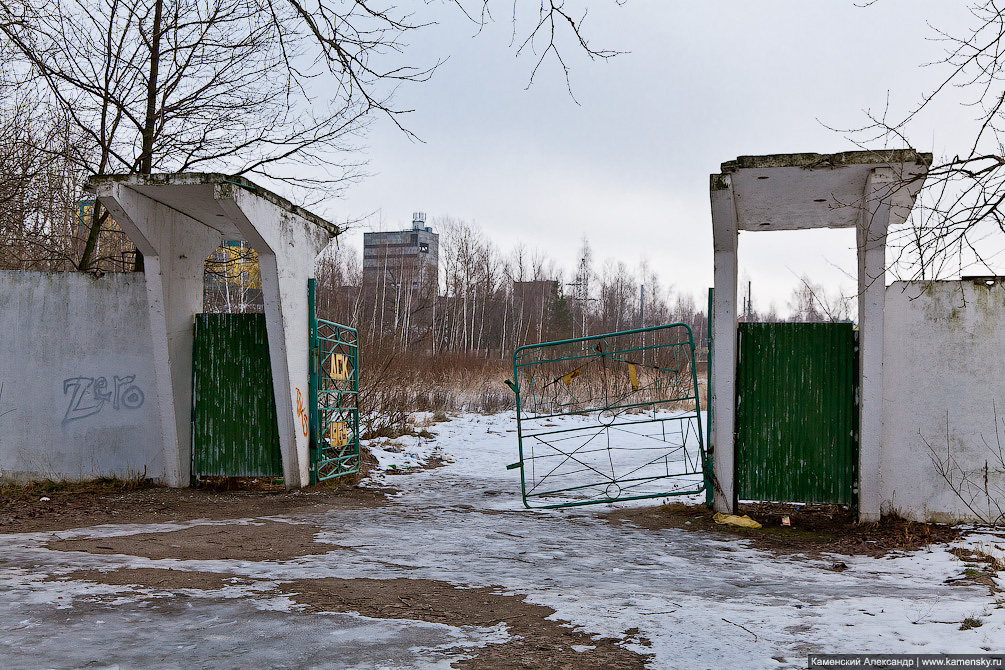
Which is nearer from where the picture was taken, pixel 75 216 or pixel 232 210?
pixel 232 210

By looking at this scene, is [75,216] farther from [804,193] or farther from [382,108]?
[804,193]

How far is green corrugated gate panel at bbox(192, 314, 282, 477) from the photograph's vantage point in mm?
9453

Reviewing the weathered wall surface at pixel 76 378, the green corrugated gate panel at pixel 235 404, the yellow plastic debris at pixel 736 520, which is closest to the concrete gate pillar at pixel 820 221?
the yellow plastic debris at pixel 736 520

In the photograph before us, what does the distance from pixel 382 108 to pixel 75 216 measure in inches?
456

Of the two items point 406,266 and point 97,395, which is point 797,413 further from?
point 406,266

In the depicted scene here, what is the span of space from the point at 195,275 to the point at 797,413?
707cm

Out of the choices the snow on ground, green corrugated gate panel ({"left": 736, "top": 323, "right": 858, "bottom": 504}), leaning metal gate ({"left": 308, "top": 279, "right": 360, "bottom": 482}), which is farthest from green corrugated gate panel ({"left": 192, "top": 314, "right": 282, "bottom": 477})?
green corrugated gate panel ({"left": 736, "top": 323, "right": 858, "bottom": 504})

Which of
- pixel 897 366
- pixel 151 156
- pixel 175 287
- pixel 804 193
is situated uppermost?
pixel 151 156

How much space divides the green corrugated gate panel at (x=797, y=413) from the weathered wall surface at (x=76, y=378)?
6711 mm

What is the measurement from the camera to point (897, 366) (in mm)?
7457

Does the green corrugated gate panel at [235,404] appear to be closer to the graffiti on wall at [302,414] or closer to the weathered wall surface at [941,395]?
the graffiti on wall at [302,414]

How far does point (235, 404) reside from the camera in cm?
948

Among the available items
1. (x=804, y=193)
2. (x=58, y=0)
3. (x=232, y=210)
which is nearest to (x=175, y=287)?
(x=232, y=210)

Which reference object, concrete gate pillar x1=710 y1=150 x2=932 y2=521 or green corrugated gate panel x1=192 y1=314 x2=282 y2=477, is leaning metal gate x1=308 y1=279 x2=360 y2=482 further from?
concrete gate pillar x1=710 y1=150 x2=932 y2=521
